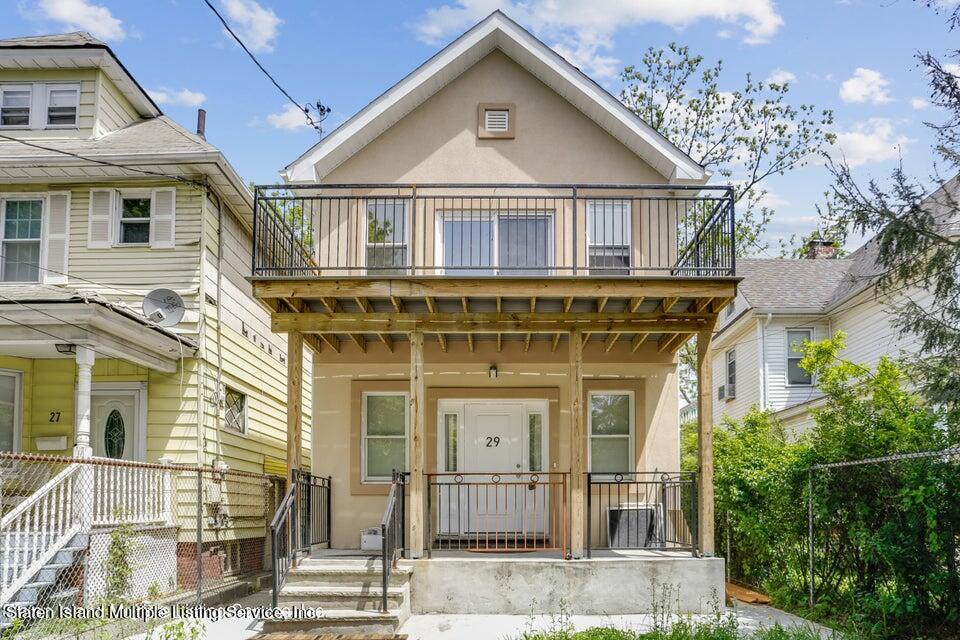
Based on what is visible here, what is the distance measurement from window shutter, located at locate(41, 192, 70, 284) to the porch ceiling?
15.0 feet

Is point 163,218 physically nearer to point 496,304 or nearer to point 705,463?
point 496,304

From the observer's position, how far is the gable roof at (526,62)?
12523mm

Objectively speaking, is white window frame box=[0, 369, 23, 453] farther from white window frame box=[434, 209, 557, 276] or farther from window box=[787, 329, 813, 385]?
window box=[787, 329, 813, 385]

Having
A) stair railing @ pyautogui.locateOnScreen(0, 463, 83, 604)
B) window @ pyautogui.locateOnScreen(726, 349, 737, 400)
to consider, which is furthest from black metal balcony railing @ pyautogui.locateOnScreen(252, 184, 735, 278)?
window @ pyautogui.locateOnScreen(726, 349, 737, 400)

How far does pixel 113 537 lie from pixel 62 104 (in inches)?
322

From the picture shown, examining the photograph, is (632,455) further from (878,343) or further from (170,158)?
(878,343)

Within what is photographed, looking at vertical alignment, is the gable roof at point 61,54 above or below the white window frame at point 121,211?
above

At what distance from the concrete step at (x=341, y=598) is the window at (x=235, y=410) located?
15.8ft

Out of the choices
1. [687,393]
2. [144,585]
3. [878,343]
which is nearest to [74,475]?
[144,585]

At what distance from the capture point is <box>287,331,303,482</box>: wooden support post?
10.5 metres

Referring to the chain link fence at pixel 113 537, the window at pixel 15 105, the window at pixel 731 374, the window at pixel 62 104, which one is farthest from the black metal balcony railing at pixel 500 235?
the window at pixel 731 374

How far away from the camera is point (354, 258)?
12875mm

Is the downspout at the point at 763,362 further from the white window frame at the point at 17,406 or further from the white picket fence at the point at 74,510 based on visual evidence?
the white window frame at the point at 17,406

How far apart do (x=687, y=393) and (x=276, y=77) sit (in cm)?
2368
